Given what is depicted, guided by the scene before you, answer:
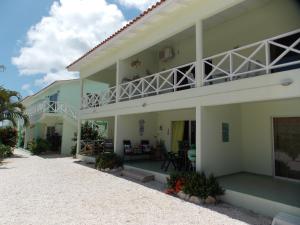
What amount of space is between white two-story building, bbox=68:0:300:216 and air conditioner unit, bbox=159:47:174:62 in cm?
50

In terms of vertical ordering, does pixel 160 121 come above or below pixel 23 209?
above

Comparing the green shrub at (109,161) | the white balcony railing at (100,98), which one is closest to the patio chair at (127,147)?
the green shrub at (109,161)

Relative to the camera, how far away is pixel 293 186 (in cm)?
753

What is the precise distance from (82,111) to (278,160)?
12513 millimetres

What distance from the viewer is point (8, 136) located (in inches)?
834

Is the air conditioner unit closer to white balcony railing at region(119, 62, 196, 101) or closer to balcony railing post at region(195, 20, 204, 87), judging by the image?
white balcony railing at region(119, 62, 196, 101)

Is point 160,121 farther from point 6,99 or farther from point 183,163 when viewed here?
point 6,99

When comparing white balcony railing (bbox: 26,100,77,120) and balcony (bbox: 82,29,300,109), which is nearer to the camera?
balcony (bbox: 82,29,300,109)

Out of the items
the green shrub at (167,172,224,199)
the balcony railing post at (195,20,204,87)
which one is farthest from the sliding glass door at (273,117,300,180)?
the balcony railing post at (195,20,204,87)

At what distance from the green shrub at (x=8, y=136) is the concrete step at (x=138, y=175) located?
15.1 metres

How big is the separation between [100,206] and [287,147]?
688 centimetres

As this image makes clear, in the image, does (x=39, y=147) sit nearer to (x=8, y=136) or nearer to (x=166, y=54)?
(x=8, y=136)

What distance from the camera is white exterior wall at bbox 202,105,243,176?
810 cm

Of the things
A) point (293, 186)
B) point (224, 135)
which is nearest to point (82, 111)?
point (224, 135)
